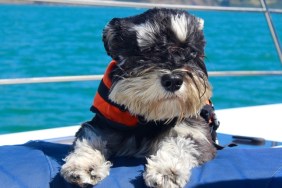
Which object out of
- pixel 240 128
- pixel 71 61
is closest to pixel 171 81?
pixel 240 128

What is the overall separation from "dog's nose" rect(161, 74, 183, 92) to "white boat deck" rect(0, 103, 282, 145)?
3.75 feet

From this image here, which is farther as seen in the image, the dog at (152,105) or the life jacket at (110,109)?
the life jacket at (110,109)

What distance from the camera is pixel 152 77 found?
233 centimetres

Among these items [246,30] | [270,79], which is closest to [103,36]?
[270,79]

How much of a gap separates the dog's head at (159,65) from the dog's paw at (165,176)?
0.74ft

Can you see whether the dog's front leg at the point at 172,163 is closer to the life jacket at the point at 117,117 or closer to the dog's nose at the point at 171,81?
the life jacket at the point at 117,117

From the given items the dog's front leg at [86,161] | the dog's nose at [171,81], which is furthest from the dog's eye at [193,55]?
the dog's front leg at [86,161]

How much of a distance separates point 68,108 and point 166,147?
31.4 feet

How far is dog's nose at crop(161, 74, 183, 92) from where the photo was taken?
231cm

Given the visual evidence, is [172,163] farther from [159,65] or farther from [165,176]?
[159,65]

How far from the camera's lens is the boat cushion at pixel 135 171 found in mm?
2252

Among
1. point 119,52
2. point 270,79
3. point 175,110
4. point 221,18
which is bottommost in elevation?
point 221,18

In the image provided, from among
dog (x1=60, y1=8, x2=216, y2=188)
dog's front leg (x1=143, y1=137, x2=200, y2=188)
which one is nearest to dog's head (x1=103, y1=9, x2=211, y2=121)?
dog (x1=60, y1=8, x2=216, y2=188)

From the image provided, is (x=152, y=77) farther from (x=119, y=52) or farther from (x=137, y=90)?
(x=119, y=52)
